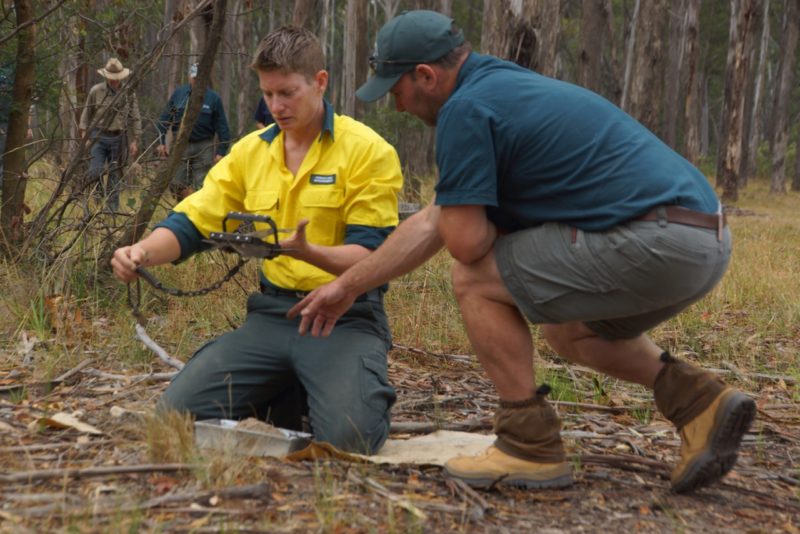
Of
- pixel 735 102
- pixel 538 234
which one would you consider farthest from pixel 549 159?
pixel 735 102

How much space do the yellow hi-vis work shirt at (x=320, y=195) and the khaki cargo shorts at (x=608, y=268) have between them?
27.5 inches

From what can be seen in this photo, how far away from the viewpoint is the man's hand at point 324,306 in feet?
11.3

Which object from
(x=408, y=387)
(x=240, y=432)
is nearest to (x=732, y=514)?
(x=240, y=432)

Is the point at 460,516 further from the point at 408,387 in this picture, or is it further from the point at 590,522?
the point at 408,387

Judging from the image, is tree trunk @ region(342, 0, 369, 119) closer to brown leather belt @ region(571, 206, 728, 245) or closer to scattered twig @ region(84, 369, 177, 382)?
scattered twig @ region(84, 369, 177, 382)

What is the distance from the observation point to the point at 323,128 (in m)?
4.05

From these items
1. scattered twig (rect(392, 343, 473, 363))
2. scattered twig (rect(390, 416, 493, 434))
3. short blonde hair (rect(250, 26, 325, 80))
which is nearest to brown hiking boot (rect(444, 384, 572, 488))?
scattered twig (rect(390, 416, 493, 434))

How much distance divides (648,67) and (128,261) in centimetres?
1492

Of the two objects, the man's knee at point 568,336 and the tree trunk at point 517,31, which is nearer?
the man's knee at point 568,336

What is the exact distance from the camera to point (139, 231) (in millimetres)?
6148

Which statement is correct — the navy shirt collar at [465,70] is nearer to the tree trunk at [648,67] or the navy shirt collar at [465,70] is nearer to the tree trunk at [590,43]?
the tree trunk at [648,67]

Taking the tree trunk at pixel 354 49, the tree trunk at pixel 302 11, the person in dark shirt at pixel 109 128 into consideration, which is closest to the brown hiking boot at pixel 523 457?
the person in dark shirt at pixel 109 128

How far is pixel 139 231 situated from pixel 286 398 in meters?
2.31

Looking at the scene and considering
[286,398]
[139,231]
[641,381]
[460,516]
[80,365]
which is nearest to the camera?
[460,516]
